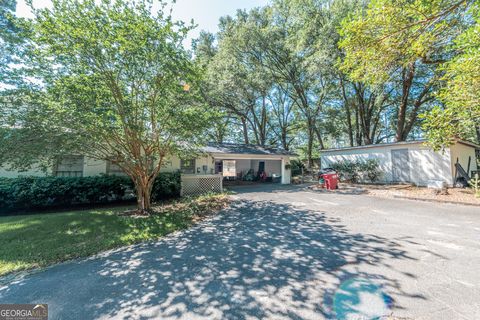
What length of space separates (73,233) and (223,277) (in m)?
4.56

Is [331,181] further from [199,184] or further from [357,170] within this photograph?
[199,184]

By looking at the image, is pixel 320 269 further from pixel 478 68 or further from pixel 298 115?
pixel 298 115

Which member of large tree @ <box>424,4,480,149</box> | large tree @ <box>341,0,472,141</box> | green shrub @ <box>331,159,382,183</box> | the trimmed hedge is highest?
large tree @ <box>341,0,472,141</box>

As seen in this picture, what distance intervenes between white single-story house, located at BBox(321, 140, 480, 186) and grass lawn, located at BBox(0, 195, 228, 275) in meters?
12.9

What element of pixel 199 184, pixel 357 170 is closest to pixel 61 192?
pixel 199 184

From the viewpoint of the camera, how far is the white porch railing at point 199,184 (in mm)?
10359

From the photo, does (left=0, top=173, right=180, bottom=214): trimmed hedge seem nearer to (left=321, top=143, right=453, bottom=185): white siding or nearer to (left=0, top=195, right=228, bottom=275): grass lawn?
(left=0, top=195, right=228, bottom=275): grass lawn

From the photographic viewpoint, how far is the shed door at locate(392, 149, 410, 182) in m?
12.5

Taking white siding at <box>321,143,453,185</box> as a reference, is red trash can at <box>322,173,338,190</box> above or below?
below

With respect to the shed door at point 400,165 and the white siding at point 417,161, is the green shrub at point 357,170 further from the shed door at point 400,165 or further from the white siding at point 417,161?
the shed door at point 400,165

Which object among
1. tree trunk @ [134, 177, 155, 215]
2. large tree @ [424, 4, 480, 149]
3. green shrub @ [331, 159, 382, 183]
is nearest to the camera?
large tree @ [424, 4, 480, 149]

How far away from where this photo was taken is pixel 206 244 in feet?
14.1

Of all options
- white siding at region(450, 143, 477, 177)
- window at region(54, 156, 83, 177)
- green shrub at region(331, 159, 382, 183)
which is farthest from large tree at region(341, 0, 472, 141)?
window at region(54, 156, 83, 177)

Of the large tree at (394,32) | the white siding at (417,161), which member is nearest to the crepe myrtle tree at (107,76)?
the large tree at (394,32)
